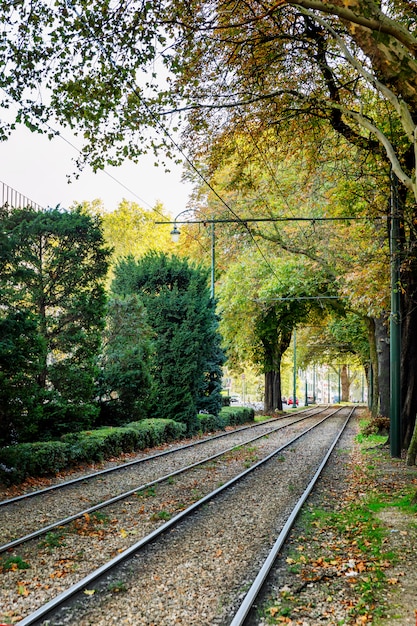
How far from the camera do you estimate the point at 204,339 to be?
2484 cm

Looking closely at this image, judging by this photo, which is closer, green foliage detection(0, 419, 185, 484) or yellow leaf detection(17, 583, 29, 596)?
yellow leaf detection(17, 583, 29, 596)

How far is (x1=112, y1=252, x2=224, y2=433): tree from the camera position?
23.8m

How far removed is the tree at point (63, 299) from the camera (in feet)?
46.4

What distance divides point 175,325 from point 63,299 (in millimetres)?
9726

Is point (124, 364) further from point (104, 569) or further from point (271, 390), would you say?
point (271, 390)

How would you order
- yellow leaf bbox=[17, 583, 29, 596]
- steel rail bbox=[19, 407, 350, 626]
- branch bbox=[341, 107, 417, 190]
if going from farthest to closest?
branch bbox=[341, 107, 417, 190], yellow leaf bbox=[17, 583, 29, 596], steel rail bbox=[19, 407, 350, 626]

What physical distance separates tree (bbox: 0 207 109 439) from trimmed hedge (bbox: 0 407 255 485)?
1.87ft

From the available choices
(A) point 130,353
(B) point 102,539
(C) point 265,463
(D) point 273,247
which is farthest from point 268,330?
(B) point 102,539

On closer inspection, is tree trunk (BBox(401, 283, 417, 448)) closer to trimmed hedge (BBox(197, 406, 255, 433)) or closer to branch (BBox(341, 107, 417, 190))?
branch (BBox(341, 107, 417, 190))

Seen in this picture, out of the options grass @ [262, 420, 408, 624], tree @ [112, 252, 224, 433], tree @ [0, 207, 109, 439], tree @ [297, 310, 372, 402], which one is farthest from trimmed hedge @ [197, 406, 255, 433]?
grass @ [262, 420, 408, 624]

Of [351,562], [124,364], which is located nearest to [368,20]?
[351,562]

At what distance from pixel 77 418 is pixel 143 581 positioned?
28.3 feet

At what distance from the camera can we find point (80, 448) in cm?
1427

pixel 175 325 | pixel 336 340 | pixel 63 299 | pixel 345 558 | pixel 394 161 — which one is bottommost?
pixel 345 558
